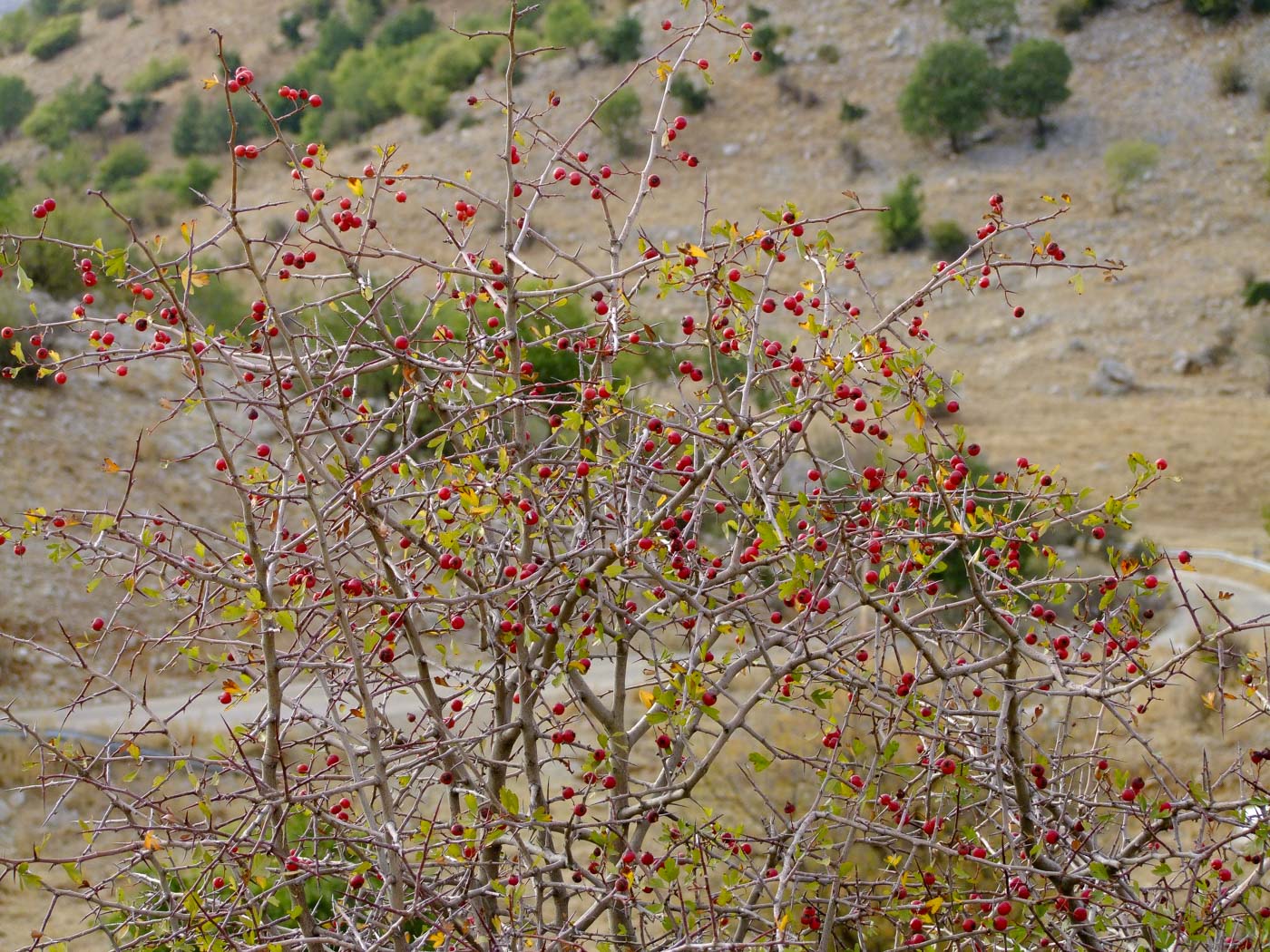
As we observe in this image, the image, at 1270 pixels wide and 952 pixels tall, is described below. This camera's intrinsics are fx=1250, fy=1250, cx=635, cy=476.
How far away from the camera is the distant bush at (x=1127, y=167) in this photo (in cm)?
2814

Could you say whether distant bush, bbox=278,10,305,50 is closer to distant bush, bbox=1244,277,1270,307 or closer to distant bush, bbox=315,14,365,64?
distant bush, bbox=315,14,365,64

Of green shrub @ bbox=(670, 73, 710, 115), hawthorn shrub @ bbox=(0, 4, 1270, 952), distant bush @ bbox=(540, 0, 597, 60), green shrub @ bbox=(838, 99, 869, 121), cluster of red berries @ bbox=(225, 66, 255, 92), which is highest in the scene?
cluster of red berries @ bbox=(225, 66, 255, 92)

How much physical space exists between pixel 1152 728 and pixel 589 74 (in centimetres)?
3142

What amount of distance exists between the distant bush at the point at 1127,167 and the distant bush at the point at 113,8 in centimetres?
4368

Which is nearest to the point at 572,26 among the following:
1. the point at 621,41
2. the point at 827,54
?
the point at 621,41

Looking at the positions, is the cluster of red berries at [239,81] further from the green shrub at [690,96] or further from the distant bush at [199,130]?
the distant bush at [199,130]

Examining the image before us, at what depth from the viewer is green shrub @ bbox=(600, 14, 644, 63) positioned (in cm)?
3666

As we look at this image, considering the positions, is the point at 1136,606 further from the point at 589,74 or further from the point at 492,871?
the point at 589,74

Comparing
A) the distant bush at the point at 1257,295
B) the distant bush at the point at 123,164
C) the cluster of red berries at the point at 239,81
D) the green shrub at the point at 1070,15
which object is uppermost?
the cluster of red berries at the point at 239,81

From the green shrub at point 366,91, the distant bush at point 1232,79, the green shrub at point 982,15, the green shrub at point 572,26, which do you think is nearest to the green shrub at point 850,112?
the green shrub at point 982,15

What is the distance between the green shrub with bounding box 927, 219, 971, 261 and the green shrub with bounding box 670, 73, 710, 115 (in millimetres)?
9116

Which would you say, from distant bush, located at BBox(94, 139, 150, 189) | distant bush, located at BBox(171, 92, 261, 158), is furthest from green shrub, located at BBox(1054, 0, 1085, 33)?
distant bush, located at BBox(94, 139, 150, 189)

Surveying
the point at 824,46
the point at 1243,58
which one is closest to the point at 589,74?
the point at 824,46

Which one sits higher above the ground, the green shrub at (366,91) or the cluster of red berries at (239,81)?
the cluster of red berries at (239,81)
